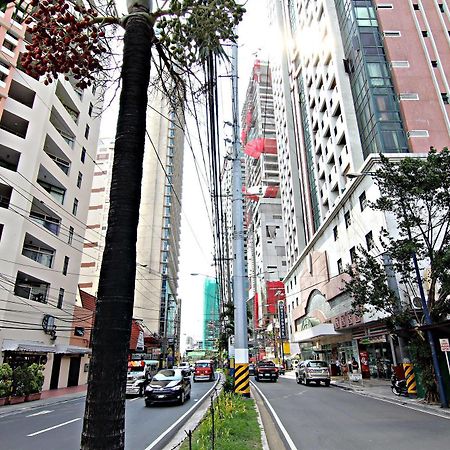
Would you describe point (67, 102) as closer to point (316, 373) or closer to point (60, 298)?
point (60, 298)

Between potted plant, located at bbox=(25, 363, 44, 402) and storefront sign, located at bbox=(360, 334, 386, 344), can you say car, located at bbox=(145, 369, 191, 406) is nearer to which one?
potted plant, located at bbox=(25, 363, 44, 402)

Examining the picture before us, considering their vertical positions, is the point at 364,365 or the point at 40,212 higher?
the point at 40,212

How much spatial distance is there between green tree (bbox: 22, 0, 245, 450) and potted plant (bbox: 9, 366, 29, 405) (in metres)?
19.7

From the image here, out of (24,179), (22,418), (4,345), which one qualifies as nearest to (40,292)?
(4,345)

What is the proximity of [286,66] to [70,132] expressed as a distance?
53.0 metres

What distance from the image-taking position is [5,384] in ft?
57.9

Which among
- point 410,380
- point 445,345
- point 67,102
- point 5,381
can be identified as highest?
point 67,102

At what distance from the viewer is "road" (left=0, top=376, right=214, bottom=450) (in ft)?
30.7

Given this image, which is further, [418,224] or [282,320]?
[282,320]

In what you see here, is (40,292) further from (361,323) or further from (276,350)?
(276,350)

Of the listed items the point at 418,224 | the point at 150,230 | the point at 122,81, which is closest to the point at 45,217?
the point at 418,224

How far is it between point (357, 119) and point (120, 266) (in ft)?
118

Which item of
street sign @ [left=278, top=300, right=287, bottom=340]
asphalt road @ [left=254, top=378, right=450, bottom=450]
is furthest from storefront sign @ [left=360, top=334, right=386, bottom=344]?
street sign @ [left=278, top=300, right=287, bottom=340]

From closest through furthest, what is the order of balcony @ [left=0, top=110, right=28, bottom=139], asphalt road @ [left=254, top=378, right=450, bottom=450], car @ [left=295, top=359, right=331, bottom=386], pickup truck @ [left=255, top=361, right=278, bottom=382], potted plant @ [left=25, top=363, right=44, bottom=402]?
asphalt road @ [left=254, top=378, right=450, bottom=450] → potted plant @ [left=25, top=363, right=44, bottom=402] → balcony @ [left=0, top=110, right=28, bottom=139] → car @ [left=295, top=359, right=331, bottom=386] → pickup truck @ [left=255, top=361, right=278, bottom=382]
